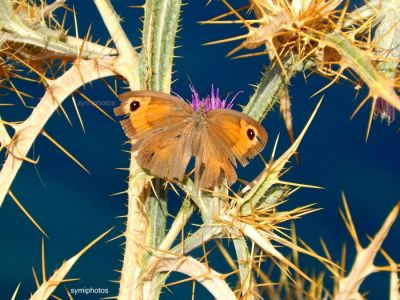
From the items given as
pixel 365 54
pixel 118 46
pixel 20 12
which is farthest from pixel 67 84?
pixel 365 54

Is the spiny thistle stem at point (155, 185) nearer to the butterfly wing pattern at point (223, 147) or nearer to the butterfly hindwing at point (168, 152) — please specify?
the butterfly hindwing at point (168, 152)

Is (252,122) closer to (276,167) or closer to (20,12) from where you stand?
(276,167)

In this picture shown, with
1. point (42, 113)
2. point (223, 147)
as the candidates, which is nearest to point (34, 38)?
point (42, 113)

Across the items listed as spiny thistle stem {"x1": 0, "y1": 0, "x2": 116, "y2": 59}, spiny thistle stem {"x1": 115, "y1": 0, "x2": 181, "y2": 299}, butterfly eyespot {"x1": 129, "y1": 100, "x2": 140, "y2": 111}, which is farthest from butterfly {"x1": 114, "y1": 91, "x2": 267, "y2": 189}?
spiny thistle stem {"x1": 0, "y1": 0, "x2": 116, "y2": 59}

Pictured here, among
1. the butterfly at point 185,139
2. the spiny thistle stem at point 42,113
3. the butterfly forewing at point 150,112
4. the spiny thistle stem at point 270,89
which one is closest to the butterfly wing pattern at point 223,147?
the butterfly at point 185,139

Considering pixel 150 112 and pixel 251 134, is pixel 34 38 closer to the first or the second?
pixel 150 112

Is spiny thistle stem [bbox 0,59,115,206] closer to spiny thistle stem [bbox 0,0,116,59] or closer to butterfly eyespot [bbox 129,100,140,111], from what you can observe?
spiny thistle stem [bbox 0,0,116,59]
